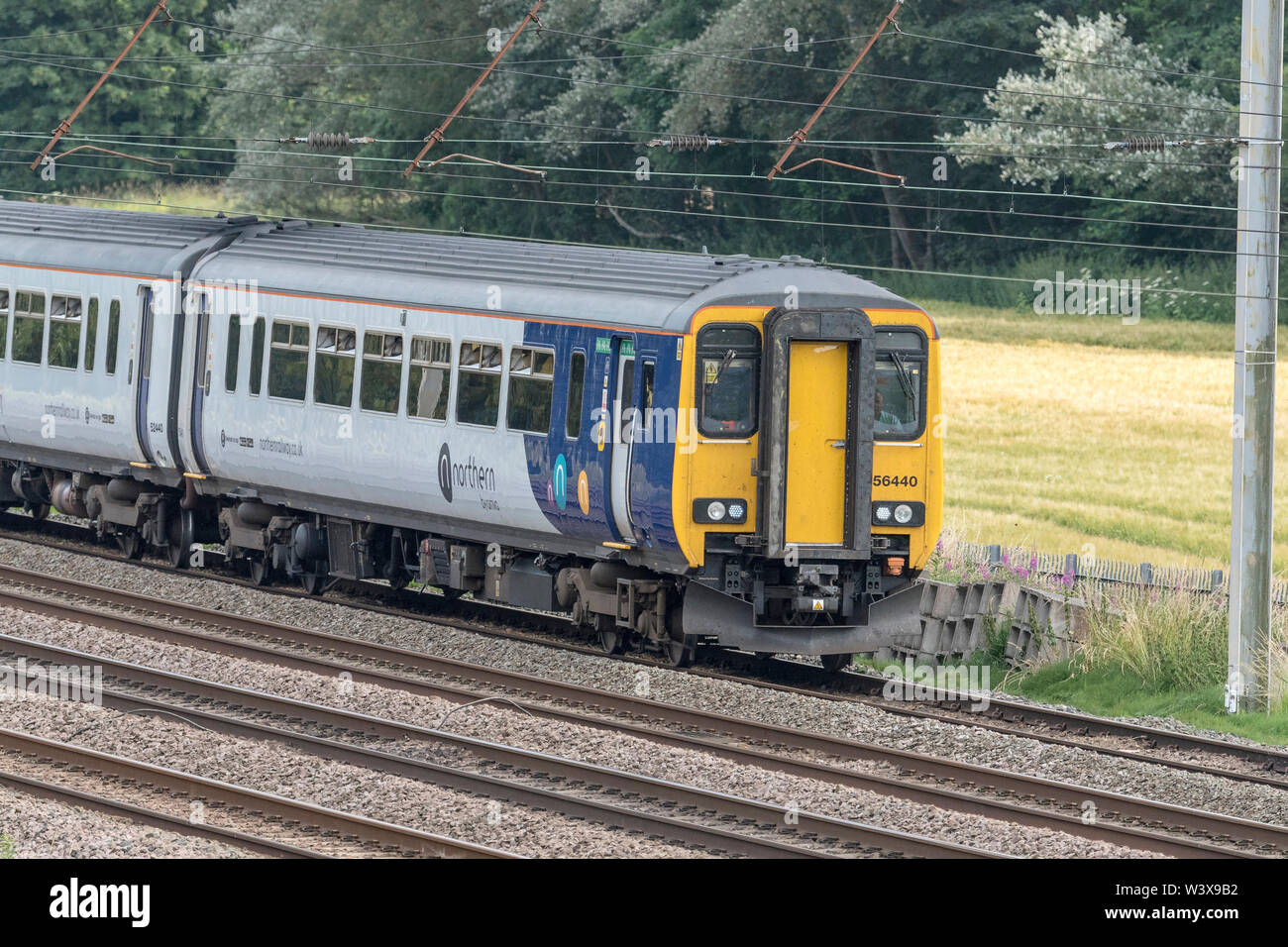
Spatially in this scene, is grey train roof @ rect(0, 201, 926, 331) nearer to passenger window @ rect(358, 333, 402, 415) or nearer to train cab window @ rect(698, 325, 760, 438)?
train cab window @ rect(698, 325, 760, 438)

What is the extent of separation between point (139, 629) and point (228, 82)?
4396cm

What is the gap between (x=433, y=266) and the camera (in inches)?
778

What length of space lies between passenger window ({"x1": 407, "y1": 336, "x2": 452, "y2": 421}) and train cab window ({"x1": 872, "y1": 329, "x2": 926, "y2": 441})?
4.17m

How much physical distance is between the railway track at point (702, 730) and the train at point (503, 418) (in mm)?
1215

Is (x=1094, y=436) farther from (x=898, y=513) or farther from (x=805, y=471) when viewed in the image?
(x=805, y=471)

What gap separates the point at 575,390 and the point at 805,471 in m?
2.12

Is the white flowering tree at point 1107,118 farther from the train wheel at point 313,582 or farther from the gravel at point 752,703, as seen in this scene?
the gravel at point 752,703

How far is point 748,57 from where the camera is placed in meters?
49.4

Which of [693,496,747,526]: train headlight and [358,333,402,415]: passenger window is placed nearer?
[693,496,747,526]: train headlight

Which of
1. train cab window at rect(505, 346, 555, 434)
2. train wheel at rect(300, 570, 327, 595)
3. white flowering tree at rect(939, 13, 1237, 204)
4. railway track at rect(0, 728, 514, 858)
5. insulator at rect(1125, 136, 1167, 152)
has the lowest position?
railway track at rect(0, 728, 514, 858)

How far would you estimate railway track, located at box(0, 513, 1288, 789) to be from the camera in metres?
15.3

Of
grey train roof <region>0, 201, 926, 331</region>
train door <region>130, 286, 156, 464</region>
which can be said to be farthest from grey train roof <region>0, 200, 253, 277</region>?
train door <region>130, 286, 156, 464</region>

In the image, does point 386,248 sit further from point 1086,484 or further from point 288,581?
point 1086,484
